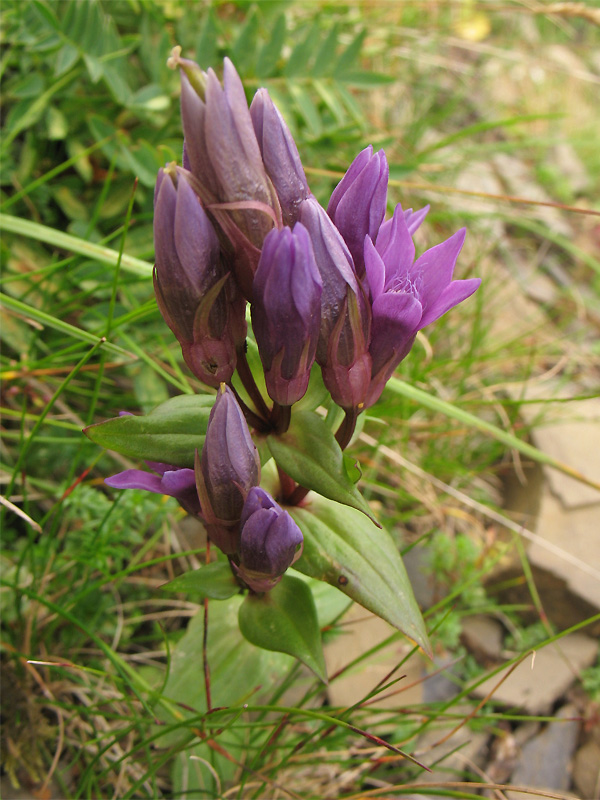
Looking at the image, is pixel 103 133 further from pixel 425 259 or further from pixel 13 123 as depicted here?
pixel 425 259

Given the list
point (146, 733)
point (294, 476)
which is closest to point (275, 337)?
point (294, 476)

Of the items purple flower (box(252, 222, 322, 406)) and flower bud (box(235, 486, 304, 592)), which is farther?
flower bud (box(235, 486, 304, 592))

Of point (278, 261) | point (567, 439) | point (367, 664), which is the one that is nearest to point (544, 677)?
point (367, 664)

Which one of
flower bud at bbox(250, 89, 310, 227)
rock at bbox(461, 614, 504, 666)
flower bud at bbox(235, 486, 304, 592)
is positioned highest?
flower bud at bbox(250, 89, 310, 227)

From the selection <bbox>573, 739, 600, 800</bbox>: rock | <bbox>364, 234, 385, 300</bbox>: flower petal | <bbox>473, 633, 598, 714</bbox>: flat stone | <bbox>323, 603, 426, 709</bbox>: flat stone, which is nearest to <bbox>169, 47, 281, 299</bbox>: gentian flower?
<bbox>364, 234, 385, 300</bbox>: flower petal

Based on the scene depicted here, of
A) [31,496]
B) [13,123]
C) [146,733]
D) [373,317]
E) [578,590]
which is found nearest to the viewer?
[373,317]

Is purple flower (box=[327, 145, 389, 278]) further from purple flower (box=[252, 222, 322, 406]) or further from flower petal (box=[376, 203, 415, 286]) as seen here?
purple flower (box=[252, 222, 322, 406])
